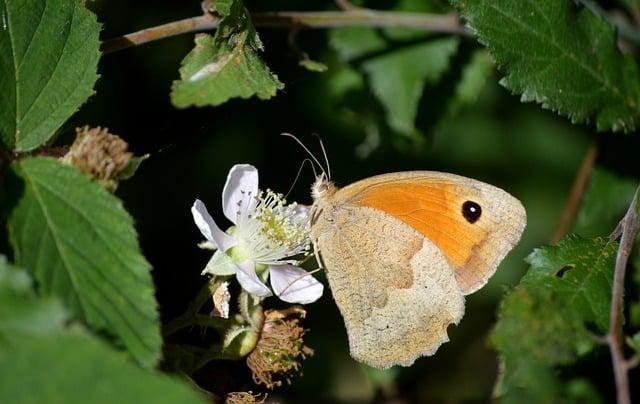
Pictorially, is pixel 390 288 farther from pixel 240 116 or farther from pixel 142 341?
pixel 240 116

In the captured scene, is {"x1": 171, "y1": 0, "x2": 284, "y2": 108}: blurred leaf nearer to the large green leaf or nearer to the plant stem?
the plant stem

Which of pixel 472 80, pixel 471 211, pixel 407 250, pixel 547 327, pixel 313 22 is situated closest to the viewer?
pixel 547 327

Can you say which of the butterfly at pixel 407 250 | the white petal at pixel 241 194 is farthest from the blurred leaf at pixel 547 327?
the white petal at pixel 241 194

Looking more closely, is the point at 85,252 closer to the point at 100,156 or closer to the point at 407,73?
the point at 100,156

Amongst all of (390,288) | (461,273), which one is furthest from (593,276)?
(390,288)

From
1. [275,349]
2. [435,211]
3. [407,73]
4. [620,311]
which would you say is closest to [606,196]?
[407,73]

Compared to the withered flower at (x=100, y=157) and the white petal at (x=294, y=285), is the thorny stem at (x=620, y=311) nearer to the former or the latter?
the white petal at (x=294, y=285)
